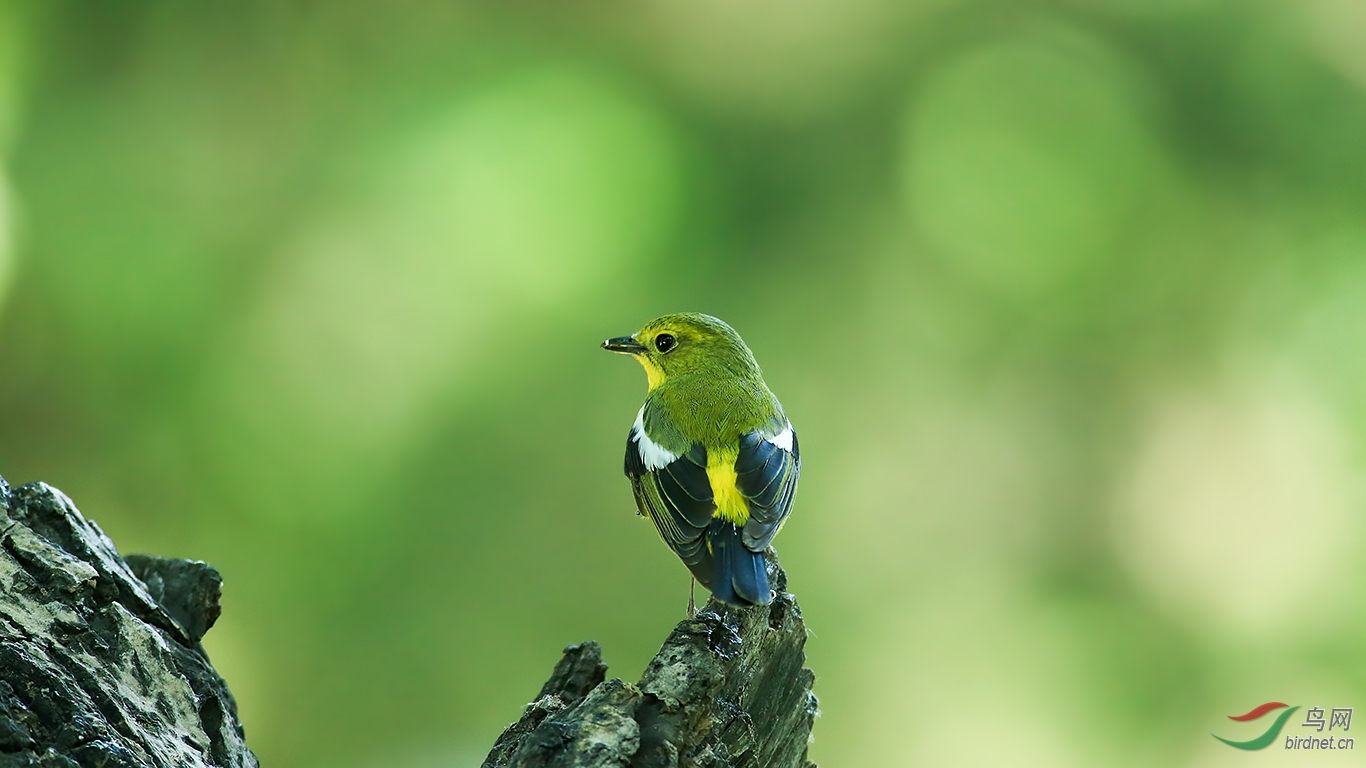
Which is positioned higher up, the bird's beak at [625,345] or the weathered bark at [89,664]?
the bird's beak at [625,345]

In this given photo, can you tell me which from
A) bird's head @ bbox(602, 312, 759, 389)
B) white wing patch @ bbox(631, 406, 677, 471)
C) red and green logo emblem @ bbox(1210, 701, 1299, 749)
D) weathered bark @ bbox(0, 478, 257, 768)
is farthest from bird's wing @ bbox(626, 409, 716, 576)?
red and green logo emblem @ bbox(1210, 701, 1299, 749)

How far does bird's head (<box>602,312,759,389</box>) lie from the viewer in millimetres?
2689

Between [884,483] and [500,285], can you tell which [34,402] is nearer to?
[500,285]

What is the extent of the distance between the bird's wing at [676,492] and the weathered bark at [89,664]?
817 mm

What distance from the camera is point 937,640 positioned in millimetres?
4406

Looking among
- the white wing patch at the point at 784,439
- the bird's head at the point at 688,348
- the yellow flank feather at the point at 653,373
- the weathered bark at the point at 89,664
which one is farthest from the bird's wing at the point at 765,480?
the weathered bark at the point at 89,664

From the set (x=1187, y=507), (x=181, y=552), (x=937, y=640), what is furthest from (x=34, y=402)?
(x=1187, y=507)

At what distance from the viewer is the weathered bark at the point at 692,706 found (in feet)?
5.18

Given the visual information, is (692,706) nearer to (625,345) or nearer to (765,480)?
(765,480)

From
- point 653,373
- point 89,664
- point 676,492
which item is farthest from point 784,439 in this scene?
point 89,664

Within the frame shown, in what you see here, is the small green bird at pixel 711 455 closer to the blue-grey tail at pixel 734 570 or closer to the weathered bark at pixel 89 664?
the blue-grey tail at pixel 734 570

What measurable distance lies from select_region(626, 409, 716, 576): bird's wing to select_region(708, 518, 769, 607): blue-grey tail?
0.07 ft

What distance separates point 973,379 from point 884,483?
0.56 m
